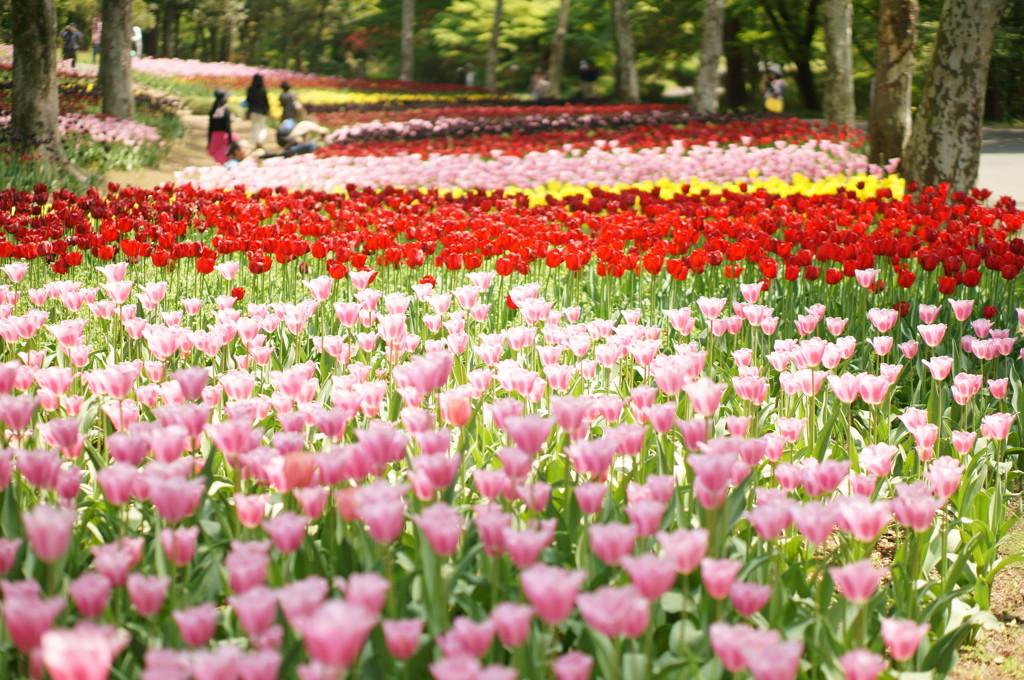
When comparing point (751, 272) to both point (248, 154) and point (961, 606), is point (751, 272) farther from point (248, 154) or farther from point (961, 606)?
point (248, 154)

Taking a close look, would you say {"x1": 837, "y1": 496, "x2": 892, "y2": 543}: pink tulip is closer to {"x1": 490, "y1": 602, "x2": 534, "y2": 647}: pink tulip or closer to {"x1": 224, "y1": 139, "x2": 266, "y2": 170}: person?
{"x1": 490, "y1": 602, "x2": 534, "y2": 647}: pink tulip

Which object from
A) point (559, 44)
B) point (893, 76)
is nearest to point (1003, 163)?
point (893, 76)

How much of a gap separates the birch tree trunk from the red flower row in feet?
17.0

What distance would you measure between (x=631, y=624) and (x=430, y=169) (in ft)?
36.5

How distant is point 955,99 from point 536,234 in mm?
6014

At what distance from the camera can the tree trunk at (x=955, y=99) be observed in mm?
9680

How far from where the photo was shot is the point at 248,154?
1791 centimetres

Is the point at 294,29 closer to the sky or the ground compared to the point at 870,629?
closer to the sky

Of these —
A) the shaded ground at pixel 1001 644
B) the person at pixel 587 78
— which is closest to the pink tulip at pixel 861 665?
the shaded ground at pixel 1001 644

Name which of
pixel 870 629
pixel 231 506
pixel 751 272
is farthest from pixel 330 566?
pixel 751 272

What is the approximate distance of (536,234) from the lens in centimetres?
611

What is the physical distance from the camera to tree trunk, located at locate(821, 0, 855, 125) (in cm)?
1596

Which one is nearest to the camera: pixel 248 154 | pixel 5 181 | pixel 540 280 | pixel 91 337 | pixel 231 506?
pixel 231 506

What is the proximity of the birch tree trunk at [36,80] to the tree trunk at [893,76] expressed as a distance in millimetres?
10124
